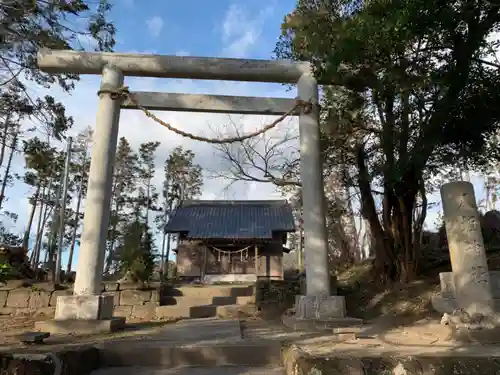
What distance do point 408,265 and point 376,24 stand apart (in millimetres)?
5268

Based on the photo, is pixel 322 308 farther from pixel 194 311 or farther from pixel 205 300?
pixel 205 300

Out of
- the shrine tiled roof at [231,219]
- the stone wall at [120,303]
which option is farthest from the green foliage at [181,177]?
the stone wall at [120,303]

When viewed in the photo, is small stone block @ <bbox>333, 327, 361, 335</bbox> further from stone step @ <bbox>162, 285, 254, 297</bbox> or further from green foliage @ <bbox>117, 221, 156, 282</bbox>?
stone step @ <bbox>162, 285, 254, 297</bbox>

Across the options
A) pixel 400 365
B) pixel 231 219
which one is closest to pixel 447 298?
pixel 400 365

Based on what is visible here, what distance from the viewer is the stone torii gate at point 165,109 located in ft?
19.2

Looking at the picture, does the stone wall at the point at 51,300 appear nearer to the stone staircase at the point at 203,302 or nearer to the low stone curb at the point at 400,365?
the stone staircase at the point at 203,302

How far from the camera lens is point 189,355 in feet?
13.7

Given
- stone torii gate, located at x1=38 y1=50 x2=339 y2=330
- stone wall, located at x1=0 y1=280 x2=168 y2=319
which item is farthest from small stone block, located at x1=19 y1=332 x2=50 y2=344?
stone wall, located at x1=0 y1=280 x2=168 y2=319

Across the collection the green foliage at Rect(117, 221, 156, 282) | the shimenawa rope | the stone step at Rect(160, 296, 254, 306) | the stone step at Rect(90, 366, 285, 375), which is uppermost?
the shimenawa rope

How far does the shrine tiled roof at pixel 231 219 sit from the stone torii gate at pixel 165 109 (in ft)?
37.2

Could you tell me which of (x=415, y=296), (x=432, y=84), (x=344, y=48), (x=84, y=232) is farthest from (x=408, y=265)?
(x=84, y=232)

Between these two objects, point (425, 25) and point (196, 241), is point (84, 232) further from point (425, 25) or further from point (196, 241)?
point (196, 241)

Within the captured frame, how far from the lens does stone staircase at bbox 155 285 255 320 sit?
891cm

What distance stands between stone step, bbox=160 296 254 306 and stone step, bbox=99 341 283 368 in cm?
561
